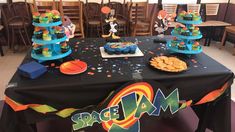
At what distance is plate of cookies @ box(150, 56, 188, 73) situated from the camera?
133 centimetres

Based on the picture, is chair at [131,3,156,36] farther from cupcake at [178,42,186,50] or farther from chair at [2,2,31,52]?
cupcake at [178,42,186,50]

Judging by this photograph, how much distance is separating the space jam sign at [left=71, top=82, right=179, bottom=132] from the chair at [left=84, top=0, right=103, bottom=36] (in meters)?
2.70

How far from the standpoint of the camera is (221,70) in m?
1.38

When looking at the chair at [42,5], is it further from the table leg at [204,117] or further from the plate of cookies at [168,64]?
the table leg at [204,117]

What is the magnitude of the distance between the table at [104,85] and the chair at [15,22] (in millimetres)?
2359

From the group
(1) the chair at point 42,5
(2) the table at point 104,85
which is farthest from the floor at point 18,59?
(2) the table at point 104,85

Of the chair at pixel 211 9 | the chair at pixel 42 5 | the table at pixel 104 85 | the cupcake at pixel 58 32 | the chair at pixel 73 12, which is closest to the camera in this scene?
the table at pixel 104 85

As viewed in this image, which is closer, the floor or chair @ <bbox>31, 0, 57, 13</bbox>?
the floor

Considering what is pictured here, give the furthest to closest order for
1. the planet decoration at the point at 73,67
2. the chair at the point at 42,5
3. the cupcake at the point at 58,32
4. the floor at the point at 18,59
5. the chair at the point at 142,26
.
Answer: the chair at the point at 142,26
the chair at the point at 42,5
the floor at the point at 18,59
the cupcake at the point at 58,32
the planet decoration at the point at 73,67

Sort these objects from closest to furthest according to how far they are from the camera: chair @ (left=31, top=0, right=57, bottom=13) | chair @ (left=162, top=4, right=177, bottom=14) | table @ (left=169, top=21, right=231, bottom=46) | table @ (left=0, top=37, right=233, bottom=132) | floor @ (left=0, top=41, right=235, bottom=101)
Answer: table @ (left=0, top=37, right=233, bottom=132), floor @ (left=0, top=41, right=235, bottom=101), chair @ (left=31, top=0, right=57, bottom=13), table @ (left=169, top=21, right=231, bottom=46), chair @ (left=162, top=4, right=177, bottom=14)

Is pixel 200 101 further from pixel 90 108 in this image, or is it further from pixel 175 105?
pixel 90 108

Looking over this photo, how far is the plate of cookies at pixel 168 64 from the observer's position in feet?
4.35

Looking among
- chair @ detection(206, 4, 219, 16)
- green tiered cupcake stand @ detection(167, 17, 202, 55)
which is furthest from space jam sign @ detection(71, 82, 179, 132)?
chair @ detection(206, 4, 219, 16)

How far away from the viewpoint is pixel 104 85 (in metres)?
1.21
